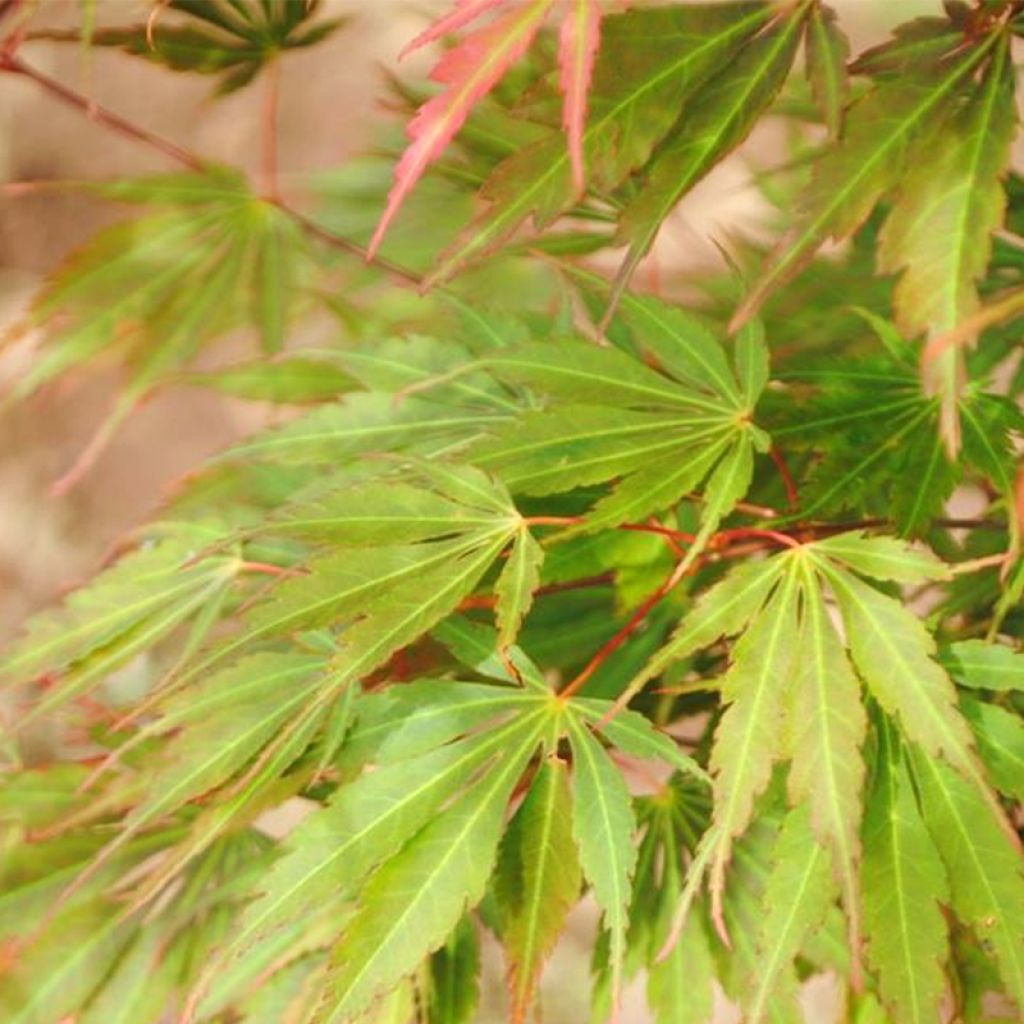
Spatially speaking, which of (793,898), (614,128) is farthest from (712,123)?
(793,898)

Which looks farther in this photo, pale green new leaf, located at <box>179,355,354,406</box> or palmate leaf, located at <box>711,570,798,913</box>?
pale green new leaf, located at <box>179,355,354,406</box>

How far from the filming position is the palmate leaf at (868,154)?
0.38 meters

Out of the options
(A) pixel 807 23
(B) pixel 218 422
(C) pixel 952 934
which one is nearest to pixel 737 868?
(C) pixel 952 934

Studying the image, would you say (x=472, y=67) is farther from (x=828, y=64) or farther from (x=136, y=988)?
(x=136, y=988)

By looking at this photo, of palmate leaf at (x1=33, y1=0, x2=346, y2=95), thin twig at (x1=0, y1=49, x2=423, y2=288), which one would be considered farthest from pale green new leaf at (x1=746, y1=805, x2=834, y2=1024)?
palmate leaf at (x1=33, y1=0, x2=346, y2=95)

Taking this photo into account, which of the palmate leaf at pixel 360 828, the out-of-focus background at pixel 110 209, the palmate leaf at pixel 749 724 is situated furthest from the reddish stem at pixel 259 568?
the out-of-focus background at pixel 110 209

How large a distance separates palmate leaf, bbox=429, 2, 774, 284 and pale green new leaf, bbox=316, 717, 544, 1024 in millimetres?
195

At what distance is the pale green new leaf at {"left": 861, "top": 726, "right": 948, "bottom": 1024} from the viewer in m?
0.41

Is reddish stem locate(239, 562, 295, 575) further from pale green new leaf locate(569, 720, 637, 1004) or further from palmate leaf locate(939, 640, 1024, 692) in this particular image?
palmate leaf locate(939, 640, 1024, 692)

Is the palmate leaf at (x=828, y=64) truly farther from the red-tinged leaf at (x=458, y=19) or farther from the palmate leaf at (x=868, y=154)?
the red-tinged leaf at (x=458, y=19)

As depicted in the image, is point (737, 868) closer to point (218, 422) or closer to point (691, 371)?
point (691, 371)

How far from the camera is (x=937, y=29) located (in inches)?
16.4

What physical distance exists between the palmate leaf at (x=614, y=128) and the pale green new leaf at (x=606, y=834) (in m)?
0.19

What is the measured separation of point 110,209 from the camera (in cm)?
109
